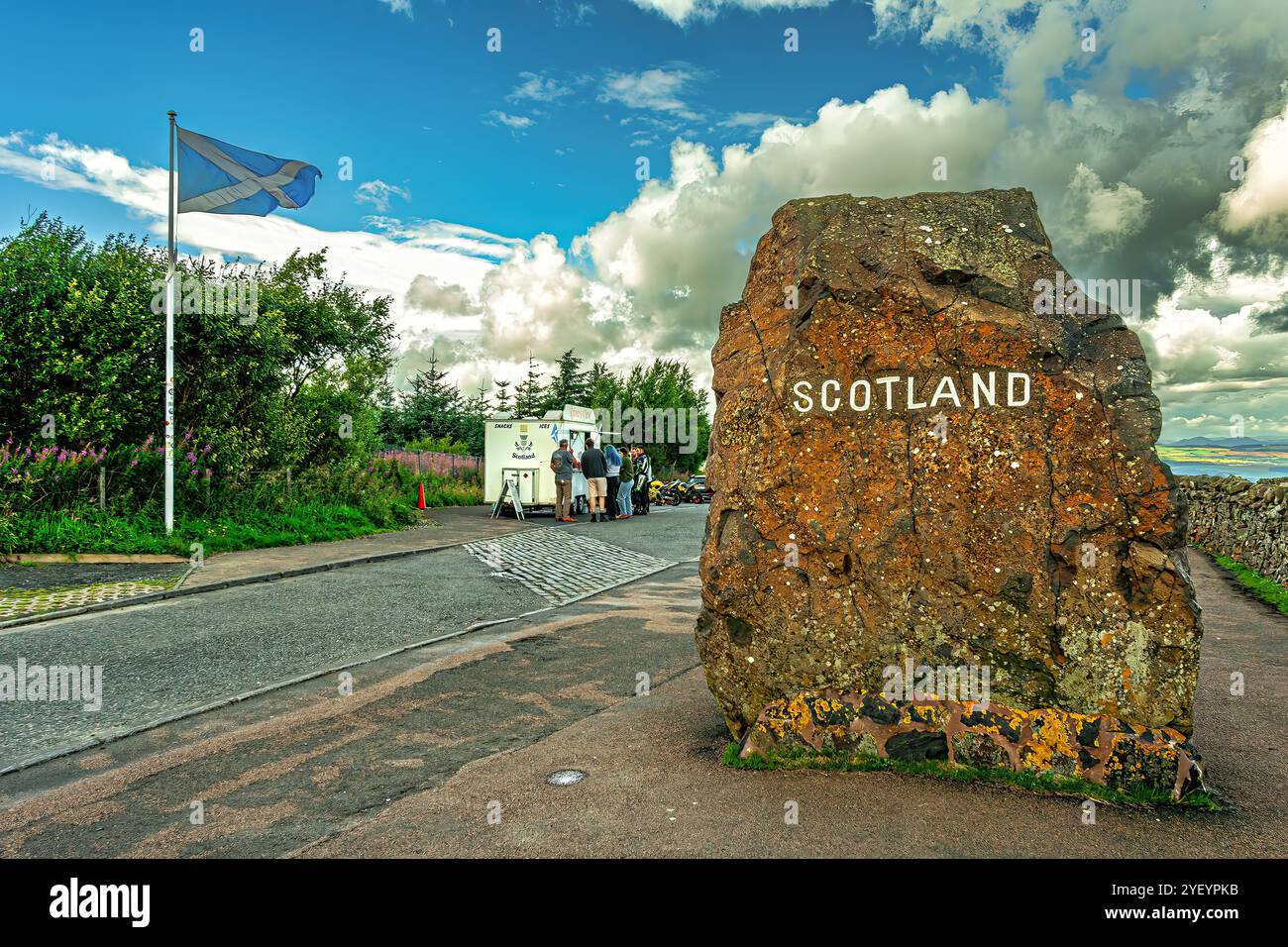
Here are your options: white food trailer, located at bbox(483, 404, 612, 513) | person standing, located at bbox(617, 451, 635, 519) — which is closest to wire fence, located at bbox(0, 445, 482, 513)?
white food trailer, located at bbox(483, 404, 612, 513)

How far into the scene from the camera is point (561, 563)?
14.9 meters

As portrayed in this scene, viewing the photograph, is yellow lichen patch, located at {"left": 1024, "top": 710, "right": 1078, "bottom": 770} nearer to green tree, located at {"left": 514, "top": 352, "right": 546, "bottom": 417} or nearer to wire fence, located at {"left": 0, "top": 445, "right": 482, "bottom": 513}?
wire fence, located at {"left": 0, "top": 445, "right": 482, "bottom": 513}

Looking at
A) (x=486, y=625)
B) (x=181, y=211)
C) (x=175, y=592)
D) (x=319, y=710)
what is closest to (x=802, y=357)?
(x=319, y=710)

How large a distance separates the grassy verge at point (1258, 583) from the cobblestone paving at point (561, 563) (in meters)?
8.71

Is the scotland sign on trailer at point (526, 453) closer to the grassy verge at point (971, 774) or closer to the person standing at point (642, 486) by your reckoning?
the person standing at point (642, 486)

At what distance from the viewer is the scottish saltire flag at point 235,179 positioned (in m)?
15.0

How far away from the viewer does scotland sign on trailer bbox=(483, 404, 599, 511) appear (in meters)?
24.3

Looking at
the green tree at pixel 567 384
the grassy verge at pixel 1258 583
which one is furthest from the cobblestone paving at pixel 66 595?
the green tree at pixel 567 384

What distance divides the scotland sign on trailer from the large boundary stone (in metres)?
19.5

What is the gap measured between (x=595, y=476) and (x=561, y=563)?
316 inches

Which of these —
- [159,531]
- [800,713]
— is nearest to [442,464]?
[159,531]

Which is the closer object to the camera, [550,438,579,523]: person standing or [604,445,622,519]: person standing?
[550,438,579,523]: person standing

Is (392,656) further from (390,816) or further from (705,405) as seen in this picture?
(705,405)

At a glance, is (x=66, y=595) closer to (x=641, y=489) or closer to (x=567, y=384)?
(x=641, y=489)
